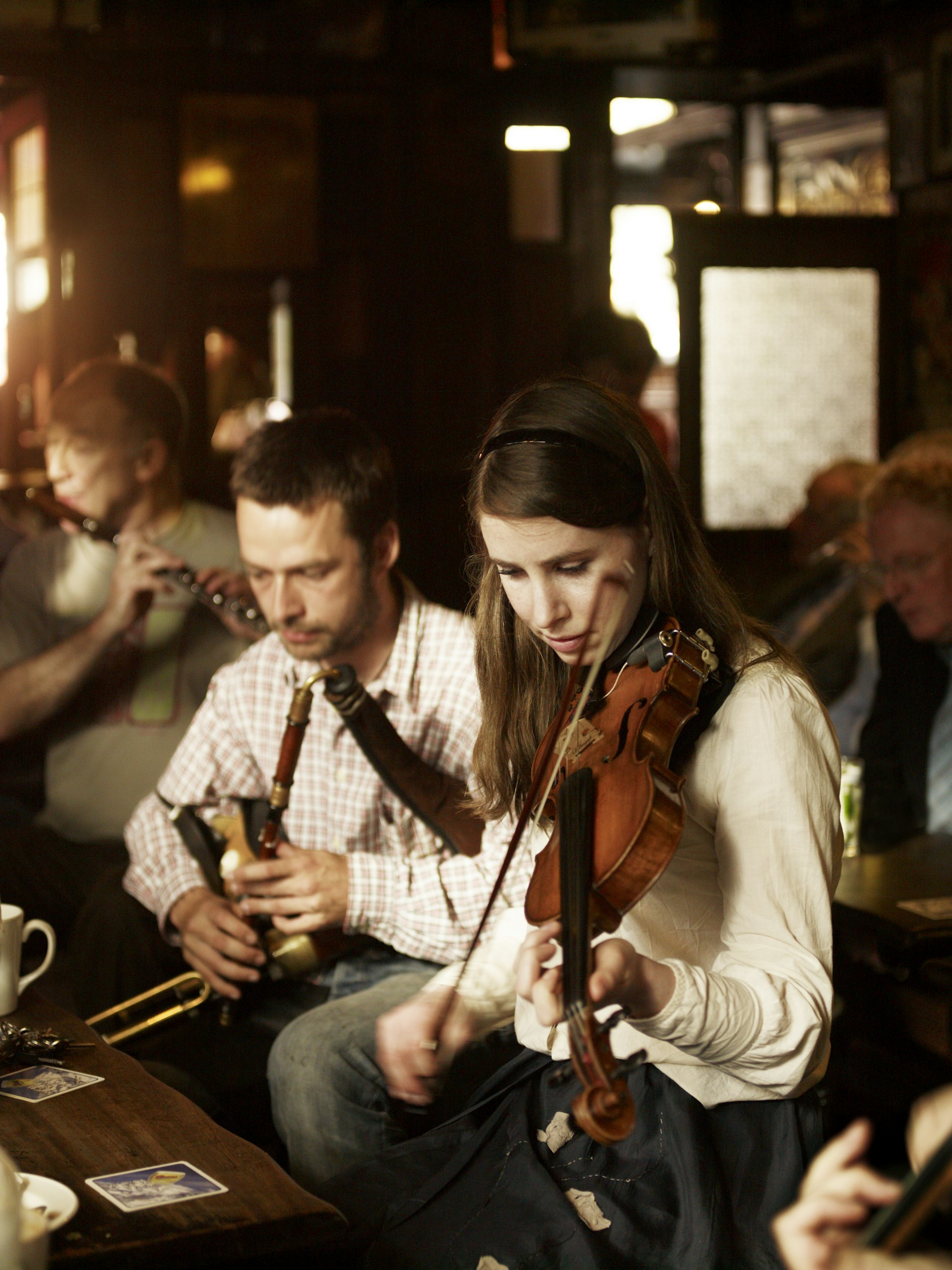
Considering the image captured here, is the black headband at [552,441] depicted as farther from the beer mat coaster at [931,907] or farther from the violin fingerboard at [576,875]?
the beer mat coaster at [931,907]

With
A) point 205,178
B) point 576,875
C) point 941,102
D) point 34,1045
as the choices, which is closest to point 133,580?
point 34,1045

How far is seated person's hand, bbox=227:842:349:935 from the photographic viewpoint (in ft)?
6.98

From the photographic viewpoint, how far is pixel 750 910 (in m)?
1.46

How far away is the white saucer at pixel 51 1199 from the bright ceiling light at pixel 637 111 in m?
5.34

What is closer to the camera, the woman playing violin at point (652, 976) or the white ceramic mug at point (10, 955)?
the woman playing violin at point (652, 976)

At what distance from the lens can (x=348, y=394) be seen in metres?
5.75

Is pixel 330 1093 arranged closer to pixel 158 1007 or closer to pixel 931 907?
pixel 158 1007

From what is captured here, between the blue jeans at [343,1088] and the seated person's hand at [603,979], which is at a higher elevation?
the seated person's hand at [603,979]

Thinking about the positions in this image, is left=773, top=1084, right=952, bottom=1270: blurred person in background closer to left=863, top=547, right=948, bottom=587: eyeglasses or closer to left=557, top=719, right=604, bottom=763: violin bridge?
left=557, top=719, right=604, bottom=763: violin bridge

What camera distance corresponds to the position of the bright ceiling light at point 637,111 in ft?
19.5

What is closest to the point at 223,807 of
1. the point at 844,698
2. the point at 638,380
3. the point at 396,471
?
the point at 844,698

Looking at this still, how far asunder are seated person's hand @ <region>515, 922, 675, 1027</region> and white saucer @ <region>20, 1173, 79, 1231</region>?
0.43 meters

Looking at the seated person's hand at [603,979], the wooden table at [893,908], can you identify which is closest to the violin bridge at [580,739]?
the seated person's hand at [603,979]

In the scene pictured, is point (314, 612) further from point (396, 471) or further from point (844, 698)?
point (396, 471)
